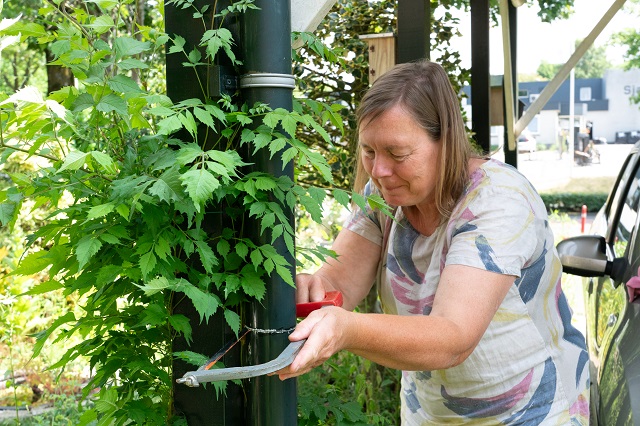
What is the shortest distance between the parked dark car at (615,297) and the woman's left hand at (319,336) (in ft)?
4.51

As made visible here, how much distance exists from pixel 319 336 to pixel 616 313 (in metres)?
2.15

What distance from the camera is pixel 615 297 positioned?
330cm

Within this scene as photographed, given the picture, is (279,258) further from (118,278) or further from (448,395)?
(448,395)

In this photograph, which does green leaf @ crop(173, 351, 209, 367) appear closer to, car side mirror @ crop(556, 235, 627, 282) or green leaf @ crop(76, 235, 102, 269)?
green leaf @ crop(76, 235, 102, 269)

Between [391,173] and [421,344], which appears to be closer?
[421,344]

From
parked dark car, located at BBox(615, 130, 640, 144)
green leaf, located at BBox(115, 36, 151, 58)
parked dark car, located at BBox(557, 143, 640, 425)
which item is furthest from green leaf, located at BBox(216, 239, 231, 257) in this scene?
parked dark car, located at BBox(615, 130, 640, 144)

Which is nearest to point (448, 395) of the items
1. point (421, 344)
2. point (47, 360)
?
point (421, 344)

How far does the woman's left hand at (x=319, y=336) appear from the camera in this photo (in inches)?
54.0

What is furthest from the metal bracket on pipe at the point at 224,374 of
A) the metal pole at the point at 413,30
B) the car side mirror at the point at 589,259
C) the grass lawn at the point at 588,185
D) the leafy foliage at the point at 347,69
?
the grass lawn at the point at 588,185

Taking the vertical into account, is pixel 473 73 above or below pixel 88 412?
above

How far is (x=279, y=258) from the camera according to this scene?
5.44 feet

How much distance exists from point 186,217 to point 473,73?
166 inches

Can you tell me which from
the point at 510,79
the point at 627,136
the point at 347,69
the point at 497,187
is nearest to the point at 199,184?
the point at 497,187

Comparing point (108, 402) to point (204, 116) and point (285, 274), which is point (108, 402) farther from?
point (204, 116)
